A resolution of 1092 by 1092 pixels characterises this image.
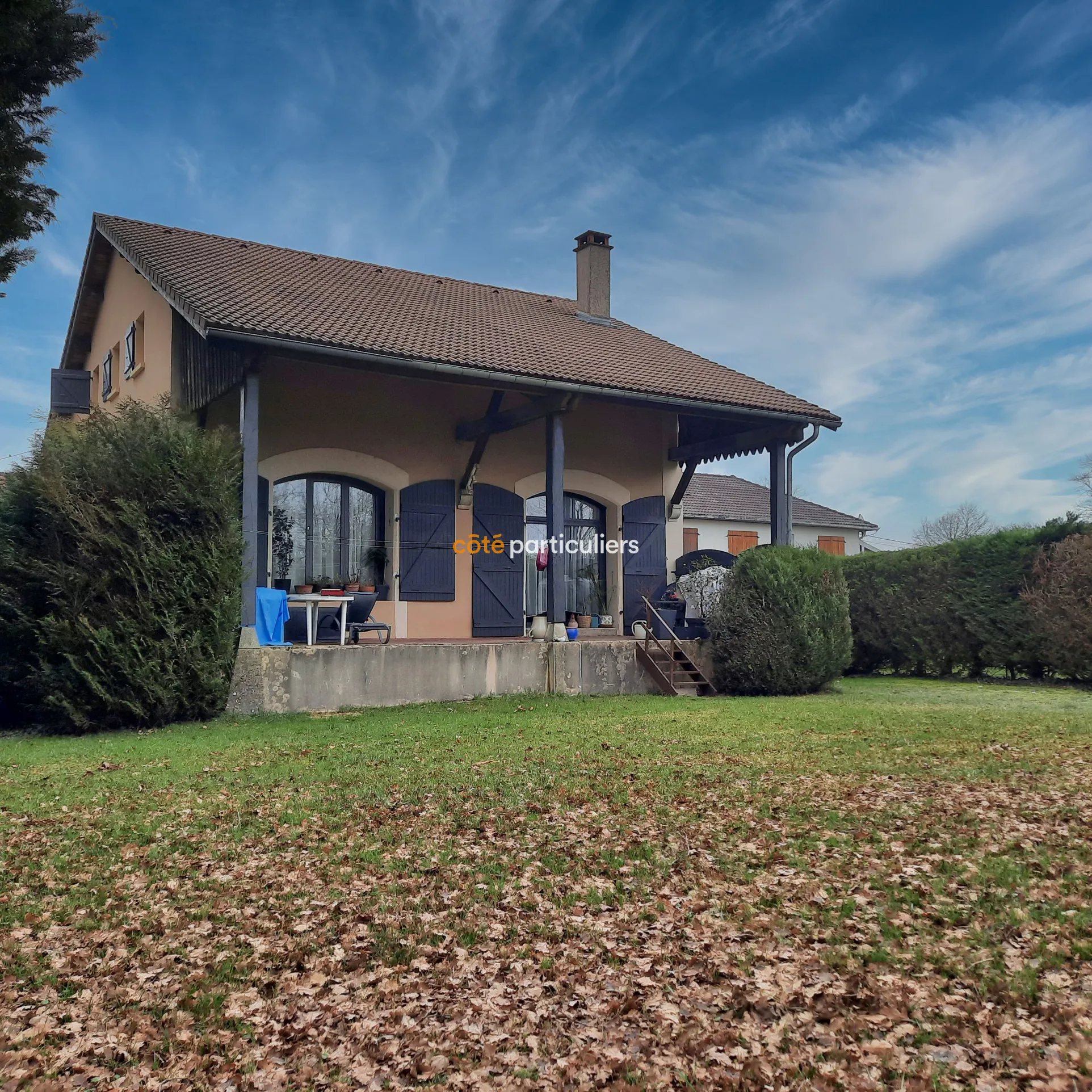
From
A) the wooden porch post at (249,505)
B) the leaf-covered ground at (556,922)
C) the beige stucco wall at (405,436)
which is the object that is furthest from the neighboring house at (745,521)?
the leaf-covered ground at (556,922)

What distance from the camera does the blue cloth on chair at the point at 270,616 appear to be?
10.3 metres

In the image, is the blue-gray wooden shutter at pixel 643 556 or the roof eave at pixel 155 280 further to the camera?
the blue-gray wooden shutter at pixel 643 556

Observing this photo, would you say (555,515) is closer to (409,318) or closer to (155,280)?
(409,318)

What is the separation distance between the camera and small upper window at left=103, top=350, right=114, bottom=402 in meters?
15.3

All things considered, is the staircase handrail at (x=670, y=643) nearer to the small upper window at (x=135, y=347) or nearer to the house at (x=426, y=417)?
the house at (x=426, y=417)

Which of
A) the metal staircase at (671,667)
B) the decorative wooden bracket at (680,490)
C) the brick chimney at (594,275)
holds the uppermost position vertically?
the brick chimney at (594,275)

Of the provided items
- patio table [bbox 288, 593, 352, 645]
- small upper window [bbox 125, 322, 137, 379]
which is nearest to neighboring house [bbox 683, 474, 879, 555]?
small upper window [bbox 125, 322, 137, 379]

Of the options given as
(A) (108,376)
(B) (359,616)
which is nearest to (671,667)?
(B) (359,616)

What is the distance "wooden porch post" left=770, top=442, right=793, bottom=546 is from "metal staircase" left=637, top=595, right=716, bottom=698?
94.3 inches

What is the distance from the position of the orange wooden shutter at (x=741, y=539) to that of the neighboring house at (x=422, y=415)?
1551cm

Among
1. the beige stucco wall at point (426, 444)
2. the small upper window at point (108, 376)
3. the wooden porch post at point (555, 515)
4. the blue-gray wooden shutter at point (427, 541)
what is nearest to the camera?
the wooden porch post at point (555, 515)

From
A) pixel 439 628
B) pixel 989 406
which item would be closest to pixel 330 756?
pixel 439 628

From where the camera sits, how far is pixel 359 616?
36.0ft

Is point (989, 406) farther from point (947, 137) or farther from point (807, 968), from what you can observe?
point (807, 968)
